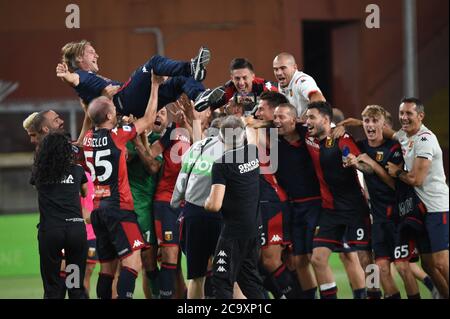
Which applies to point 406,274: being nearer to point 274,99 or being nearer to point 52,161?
point 274,99

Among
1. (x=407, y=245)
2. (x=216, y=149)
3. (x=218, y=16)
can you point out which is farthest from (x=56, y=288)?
(x=218, y=16)

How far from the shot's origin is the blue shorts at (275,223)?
955 cm

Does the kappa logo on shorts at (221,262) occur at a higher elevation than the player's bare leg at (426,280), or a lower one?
higher

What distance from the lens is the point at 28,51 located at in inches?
682

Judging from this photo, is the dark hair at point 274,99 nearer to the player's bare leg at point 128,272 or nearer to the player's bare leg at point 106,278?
the player's bare leg at point 128,272

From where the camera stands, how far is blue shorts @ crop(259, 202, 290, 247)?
31.3 ft

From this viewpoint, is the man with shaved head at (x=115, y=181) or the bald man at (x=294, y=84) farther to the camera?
the bald man at (x=294, y=84)

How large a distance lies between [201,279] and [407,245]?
215 cm

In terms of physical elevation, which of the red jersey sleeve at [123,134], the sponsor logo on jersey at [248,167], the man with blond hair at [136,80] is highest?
the man with blond hair at [136,80]

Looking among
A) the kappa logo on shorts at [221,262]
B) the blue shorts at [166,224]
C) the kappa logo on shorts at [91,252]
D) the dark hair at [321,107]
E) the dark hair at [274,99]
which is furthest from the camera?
the kappa logo on shorts at [91,252]

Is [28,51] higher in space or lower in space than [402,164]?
higher

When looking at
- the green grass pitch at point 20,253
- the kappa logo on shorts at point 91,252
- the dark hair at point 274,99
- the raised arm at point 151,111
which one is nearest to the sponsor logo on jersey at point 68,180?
the raised arm at point 151,111

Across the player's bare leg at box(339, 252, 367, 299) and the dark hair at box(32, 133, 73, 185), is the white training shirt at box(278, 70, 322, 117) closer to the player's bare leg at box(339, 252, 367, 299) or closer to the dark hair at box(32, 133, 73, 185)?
the player's bare leg at box(339, 252, 367, 299)

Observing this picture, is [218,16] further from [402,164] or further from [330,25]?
[402,164]
